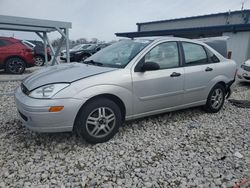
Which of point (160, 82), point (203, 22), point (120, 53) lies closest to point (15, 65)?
point (120, 53)

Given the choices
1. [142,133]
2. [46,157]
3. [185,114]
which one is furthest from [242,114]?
[46,157]

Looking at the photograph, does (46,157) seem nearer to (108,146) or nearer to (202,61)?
(108,146)

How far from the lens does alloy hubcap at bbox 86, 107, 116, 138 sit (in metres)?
2.85

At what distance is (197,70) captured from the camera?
3.81 m

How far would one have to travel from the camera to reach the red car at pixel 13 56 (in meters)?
8.77

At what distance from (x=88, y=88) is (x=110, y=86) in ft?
1.04

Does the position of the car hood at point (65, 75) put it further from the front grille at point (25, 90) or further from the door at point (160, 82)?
the door at point (160, 82)

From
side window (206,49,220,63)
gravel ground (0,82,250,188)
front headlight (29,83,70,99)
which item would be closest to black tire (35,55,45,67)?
gravel ground (0,82,250,188)

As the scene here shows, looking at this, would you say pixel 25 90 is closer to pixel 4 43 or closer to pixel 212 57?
pixel 212 57

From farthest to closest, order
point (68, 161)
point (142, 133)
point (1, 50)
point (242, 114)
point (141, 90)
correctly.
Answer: point (1, 50) → point (242, 114) → point (142, 133) → point (141, 90) → point (68, 161)

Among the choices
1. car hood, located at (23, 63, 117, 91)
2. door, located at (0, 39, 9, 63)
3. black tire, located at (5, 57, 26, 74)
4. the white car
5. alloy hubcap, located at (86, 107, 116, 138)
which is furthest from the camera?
black tire, located at (5, 57, 26, 74)

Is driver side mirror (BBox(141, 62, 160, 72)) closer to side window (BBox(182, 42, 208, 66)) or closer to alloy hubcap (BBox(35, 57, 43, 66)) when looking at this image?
side window (BBox(182, 42, 208, 66))

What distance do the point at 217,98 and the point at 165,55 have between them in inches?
66.2

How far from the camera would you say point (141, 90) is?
3158 millimetres
